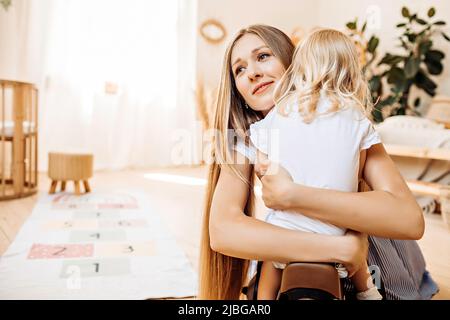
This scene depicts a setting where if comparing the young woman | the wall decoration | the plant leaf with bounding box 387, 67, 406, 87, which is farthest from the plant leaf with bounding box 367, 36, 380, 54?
the young woman

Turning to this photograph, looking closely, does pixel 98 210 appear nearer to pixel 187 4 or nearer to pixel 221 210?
pixel 221 210

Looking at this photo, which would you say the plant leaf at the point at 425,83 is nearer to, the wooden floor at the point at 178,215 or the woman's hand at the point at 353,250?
the wooden floor at the point at 178,215

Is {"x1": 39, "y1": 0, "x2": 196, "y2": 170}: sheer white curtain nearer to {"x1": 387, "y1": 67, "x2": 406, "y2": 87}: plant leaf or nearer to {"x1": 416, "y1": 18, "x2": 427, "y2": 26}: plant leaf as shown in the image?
{"x1": 387, "y1": 67, "x2": 406, "y2": 87}: plant leaf

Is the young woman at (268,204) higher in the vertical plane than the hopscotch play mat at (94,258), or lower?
higher

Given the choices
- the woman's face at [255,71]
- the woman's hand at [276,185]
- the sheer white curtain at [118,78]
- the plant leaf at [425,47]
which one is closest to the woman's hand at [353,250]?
the woman's hand at [276,185]

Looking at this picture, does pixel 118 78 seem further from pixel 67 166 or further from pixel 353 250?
pixel 353 250

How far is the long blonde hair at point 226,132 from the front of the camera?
3.14ft

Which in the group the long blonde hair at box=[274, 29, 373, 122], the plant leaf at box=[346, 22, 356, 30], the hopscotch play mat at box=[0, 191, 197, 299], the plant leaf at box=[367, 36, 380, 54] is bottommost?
the hopscotch play mat at box=[0, 191, 197, 299]

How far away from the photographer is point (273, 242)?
726 mm

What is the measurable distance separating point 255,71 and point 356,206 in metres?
0.39

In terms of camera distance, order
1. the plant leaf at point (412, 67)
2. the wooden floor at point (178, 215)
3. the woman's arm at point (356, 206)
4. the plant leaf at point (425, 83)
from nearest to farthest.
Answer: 1. the woman's arm at point (356, 206)
2. the wooden floor at point (178, 215)
3. the plant leaf at point (412, 67)
4. the plant leaf at point (425, 83)

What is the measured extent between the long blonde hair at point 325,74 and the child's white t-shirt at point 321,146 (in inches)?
1.0

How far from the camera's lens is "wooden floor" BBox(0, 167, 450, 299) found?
1.74 meters
